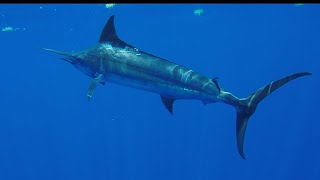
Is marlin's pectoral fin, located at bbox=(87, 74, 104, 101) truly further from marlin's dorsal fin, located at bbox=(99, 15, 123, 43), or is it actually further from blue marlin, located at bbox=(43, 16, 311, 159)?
marlin's dorsal fin, located at bbox=(99, 15, 123, 43)

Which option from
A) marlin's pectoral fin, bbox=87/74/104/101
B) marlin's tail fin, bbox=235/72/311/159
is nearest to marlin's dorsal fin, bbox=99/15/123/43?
marlin's pectoral fin, bbox=87/74/104/101

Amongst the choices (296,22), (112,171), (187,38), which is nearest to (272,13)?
(296,22)

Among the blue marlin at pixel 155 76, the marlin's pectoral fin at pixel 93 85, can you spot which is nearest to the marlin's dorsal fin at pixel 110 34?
the blue marlin at pixel 155 76

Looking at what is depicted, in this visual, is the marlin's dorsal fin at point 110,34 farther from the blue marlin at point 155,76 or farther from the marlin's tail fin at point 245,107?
the marlin's tail fin at point 245,107

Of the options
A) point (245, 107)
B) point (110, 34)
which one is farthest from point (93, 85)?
point (245, 107)

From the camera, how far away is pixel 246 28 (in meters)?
41.1

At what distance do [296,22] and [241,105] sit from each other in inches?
1409

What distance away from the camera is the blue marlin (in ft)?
21.0

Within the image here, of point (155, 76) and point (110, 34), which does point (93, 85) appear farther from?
point (155, 76)

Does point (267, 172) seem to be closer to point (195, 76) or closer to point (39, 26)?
point (195, 76)

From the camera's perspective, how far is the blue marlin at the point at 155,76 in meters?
6.40

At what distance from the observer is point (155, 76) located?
22.0 ft

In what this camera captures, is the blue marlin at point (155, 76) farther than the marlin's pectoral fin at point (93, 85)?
No

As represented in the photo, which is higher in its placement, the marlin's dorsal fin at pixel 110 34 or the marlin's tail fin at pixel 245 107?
the marlin's dorsal fin at pixel 110 34
